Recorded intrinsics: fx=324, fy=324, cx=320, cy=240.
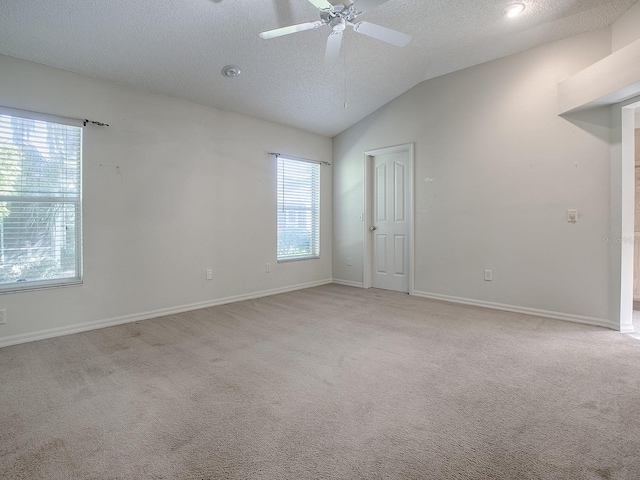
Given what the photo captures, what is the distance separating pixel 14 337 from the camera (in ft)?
9.09

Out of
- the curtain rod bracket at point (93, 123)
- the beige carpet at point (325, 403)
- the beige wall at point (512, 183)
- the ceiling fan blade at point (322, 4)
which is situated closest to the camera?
the beige carpet at point (325, 403)

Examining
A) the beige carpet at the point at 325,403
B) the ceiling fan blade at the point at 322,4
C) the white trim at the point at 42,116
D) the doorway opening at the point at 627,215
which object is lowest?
the beige carpet at the point at 325,403

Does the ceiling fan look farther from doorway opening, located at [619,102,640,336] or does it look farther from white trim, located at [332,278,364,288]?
white trim, located at [332,278,364,288]

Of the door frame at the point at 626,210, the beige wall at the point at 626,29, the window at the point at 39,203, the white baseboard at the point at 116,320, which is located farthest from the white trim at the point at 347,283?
the beige wall at the point at 626,29

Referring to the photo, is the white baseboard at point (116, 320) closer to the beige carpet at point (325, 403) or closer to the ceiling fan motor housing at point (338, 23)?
the beige carpet at point (325, 403)

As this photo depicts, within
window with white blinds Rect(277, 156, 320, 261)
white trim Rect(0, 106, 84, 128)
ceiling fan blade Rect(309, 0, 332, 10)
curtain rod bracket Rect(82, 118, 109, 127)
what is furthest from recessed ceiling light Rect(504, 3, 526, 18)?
white trim Rect(0, 106, 84, 128)

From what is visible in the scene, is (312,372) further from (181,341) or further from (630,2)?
(630,2)

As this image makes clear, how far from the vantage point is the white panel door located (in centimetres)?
477

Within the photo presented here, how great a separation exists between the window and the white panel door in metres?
3.79

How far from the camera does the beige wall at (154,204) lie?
2.94 m

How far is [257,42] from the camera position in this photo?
3027mm

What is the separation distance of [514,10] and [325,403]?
358 cm

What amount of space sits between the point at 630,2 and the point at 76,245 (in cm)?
540

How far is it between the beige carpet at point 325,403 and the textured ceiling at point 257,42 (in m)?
2.54
